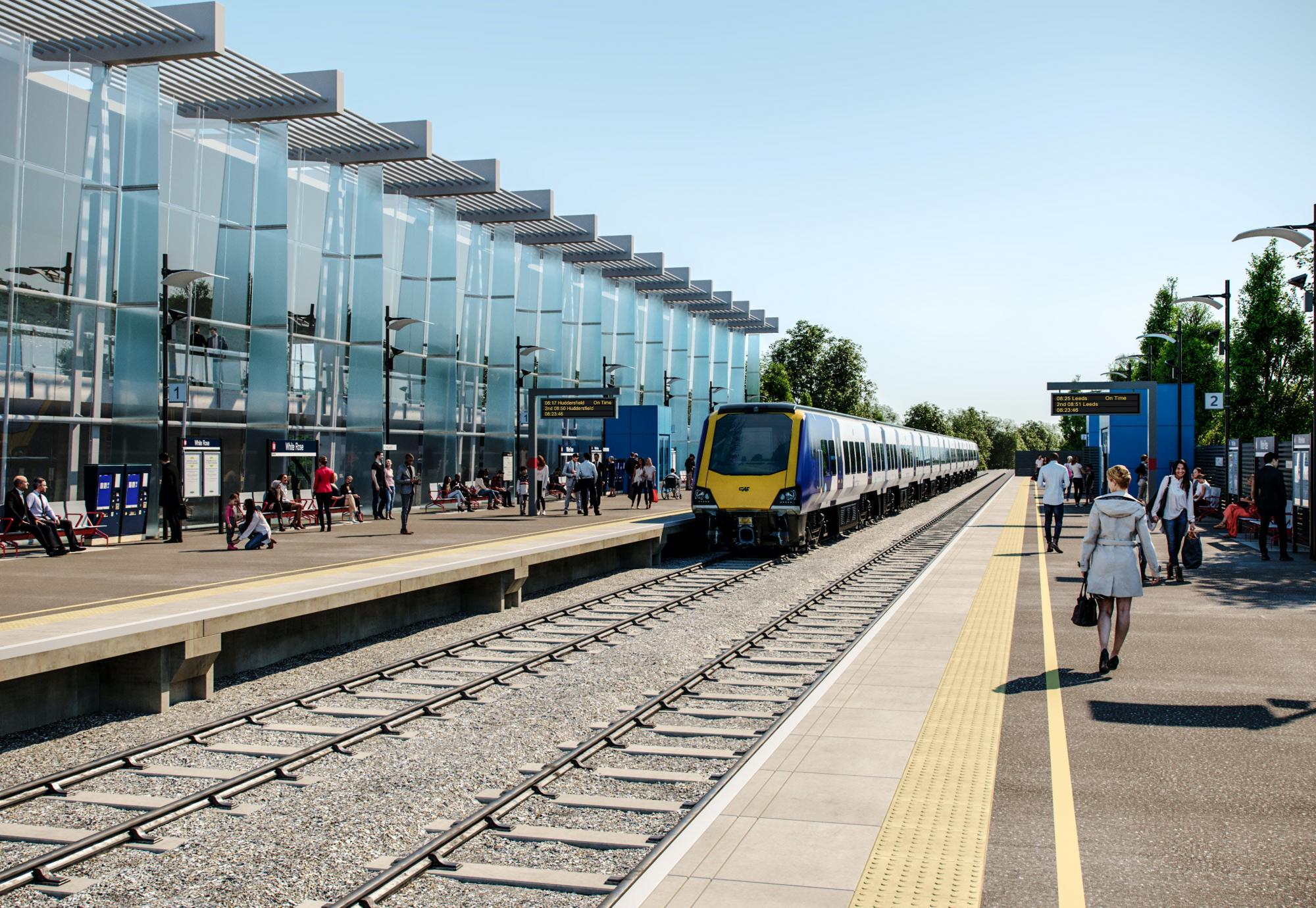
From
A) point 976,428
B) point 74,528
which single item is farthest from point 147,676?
point 976,428

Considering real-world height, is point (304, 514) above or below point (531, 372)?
below

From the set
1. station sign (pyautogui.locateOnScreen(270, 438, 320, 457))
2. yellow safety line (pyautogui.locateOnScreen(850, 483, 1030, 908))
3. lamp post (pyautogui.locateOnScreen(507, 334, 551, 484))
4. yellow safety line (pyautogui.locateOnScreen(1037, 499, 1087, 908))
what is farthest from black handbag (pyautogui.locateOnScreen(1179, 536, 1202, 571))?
station sign (pyautogui.locateOnScreen(270, 438, 320, 457))

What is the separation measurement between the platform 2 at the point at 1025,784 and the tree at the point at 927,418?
138 meters

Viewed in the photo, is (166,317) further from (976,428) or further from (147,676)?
(976,428)

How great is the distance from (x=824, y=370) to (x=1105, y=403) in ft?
222

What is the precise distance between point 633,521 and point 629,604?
9.79 meters

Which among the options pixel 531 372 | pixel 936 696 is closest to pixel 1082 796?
pixel 936 696

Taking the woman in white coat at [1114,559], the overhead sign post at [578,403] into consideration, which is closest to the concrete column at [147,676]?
the woman in white coat at [1114,559]

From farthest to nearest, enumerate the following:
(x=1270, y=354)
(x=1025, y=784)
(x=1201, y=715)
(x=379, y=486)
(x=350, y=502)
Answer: (x=1270, y=354)
(x=379, y=486)
(x=350, y=502)
(x=1201, y=715)
(x=1025, y=784)

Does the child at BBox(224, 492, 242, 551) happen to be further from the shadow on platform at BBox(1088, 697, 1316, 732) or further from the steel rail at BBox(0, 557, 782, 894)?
the shadow on platform at BBox(1088, 697, 1316, 732)

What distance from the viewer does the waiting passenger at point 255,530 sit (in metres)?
18.5

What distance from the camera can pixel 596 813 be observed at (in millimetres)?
6609

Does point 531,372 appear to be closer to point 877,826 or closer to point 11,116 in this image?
point 11,116

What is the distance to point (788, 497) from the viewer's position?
22.6 metres
